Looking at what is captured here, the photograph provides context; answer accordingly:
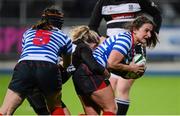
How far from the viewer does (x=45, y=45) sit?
8.23 meters

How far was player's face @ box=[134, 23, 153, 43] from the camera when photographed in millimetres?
8484

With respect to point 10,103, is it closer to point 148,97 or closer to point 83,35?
point 83,35

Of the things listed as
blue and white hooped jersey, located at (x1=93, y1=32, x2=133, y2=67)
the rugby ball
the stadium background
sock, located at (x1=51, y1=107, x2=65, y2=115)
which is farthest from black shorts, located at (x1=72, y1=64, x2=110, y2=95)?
the stadium background

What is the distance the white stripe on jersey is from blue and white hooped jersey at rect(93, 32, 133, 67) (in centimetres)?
115

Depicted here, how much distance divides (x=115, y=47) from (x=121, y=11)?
148cm

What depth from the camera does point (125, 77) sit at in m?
8.74

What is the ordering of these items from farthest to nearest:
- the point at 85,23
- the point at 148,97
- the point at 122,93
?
1. the point at 85,23
2. the point at 148,97
3. the point at 122,93

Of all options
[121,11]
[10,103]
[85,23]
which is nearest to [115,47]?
[10,103]

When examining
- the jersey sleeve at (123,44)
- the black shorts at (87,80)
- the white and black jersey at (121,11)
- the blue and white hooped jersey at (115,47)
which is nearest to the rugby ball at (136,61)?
the blue and white hooped jersey at (115,47)

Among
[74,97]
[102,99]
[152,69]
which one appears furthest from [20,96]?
[152,69]

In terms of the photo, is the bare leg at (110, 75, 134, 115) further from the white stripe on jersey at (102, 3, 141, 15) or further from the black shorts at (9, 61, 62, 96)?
the black shorts at (9, 61, 62, 96)

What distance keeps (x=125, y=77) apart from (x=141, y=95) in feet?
18.6

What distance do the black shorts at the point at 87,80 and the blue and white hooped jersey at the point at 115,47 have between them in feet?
0.63

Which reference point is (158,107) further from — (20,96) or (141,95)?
(20,96)
